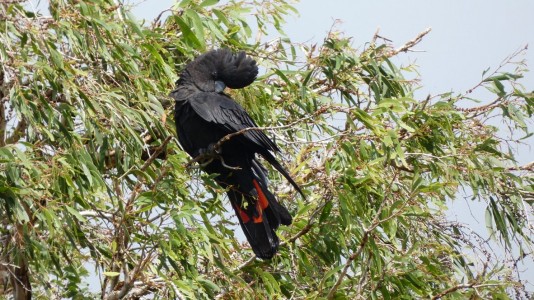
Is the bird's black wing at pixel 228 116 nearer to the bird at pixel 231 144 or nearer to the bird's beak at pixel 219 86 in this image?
the bird at pixel 231 144

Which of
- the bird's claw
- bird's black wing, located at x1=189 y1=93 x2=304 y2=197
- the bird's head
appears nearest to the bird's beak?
the bird's head

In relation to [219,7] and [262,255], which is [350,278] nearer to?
[262,255]

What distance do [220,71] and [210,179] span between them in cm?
93

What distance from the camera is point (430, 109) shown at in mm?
4340

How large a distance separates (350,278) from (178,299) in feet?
2.49

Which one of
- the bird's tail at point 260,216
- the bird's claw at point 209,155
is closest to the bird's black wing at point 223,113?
the bird's claw at point 209,155

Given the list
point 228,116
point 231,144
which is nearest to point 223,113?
point 228,116

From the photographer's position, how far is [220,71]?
464cm

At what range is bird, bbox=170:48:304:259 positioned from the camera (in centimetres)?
418

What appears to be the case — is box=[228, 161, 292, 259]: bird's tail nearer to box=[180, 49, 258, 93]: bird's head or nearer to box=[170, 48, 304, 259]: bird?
box=[170, 48, 304, 259]: bird

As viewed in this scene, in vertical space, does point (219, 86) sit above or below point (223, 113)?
above

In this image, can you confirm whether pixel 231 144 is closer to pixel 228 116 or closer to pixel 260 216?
pixel 228 116

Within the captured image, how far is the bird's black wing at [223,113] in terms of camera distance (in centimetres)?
423

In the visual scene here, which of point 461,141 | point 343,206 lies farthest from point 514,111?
point 343,206
